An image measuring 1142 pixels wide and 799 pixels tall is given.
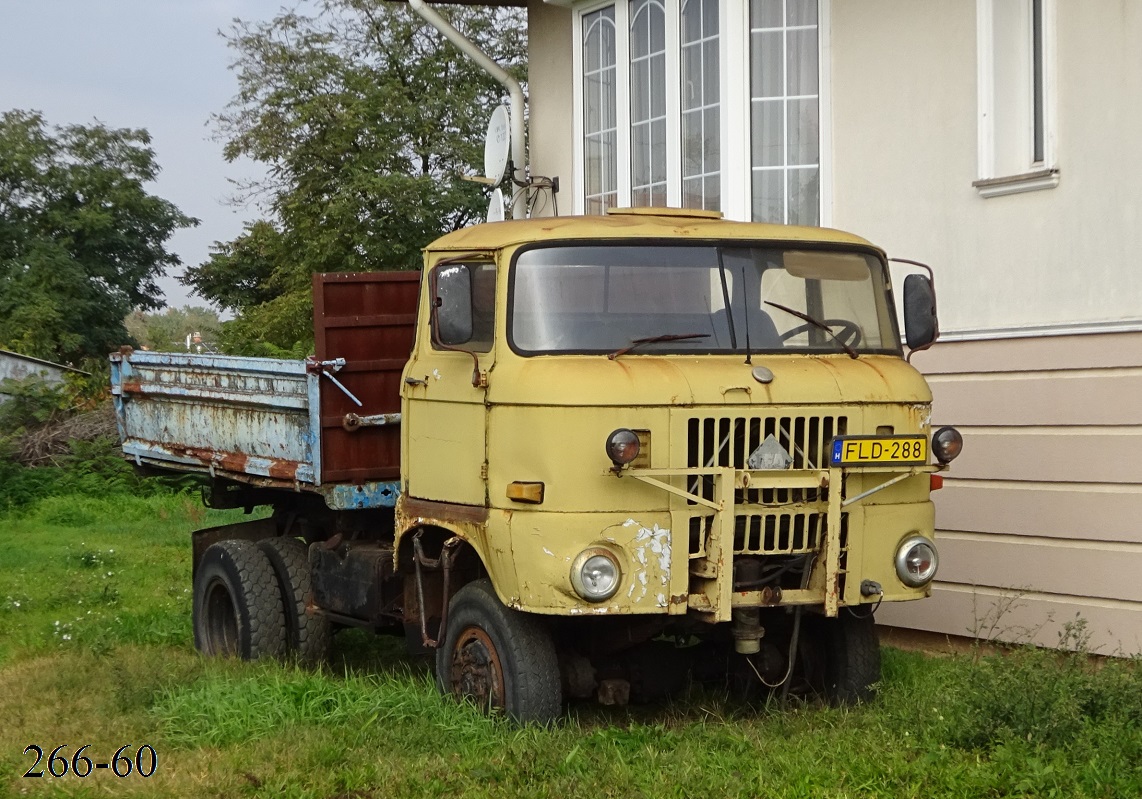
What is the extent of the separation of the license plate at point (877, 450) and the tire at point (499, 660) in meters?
1.55

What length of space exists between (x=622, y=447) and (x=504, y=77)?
758 centimetres

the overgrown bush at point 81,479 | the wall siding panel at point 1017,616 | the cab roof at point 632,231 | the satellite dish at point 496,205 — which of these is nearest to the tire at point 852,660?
the wall siding panel at point 1017,616

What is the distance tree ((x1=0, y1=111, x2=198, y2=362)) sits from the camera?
40531 mm

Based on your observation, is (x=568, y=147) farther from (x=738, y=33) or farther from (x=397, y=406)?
(x=397, y=406)

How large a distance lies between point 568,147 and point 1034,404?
480cm

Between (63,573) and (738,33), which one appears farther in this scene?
(63,573)

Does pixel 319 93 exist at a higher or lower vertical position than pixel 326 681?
higher

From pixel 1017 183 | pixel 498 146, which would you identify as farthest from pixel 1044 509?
pixel 498 146

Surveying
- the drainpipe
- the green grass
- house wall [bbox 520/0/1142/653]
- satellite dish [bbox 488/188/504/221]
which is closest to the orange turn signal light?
the green grass

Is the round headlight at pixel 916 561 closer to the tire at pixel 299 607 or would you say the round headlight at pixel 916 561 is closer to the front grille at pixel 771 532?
the front grille at pixel 771 532

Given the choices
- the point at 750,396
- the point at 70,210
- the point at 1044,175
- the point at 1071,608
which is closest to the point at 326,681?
the point at 750,396

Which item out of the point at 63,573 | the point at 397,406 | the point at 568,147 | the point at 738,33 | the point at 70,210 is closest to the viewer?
the point at 397,406

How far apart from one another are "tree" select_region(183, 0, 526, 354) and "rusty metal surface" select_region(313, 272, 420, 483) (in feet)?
70.5

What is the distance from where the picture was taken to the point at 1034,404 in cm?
887
